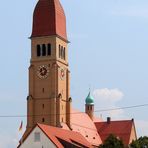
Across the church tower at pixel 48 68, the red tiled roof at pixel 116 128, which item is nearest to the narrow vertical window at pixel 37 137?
the church tower at pixel 48 68

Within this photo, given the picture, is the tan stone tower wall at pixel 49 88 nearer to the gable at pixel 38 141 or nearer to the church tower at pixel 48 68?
the church tower at pixel 48 68

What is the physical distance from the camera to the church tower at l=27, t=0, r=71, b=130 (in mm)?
132750

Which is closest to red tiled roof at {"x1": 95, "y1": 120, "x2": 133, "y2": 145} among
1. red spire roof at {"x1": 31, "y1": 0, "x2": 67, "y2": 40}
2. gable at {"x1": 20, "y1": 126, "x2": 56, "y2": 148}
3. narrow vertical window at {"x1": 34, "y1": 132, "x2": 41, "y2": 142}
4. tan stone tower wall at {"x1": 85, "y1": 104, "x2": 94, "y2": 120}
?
tan stone tower wall at {"x1": 85, "y1": 104, "x2": 94, "y2": 120}

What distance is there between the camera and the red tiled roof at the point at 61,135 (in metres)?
117

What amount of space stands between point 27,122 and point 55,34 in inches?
636

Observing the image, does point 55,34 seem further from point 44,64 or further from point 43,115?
point 43,115

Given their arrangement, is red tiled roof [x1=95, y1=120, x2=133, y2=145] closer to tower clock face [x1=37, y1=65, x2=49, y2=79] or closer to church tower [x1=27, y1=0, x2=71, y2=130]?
church tower [x1=27, y1=0, x2=71, y2=130]


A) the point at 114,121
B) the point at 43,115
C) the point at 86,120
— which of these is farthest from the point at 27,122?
the point at 114,121

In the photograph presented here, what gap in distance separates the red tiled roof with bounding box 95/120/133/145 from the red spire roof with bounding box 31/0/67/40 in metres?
25.8

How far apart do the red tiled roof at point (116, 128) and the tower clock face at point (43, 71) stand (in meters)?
22.8

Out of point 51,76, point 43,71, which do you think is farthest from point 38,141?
point 43,71

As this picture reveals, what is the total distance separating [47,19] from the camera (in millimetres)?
136375

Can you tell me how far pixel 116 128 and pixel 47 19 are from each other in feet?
101

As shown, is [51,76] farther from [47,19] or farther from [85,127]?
[85,127]
